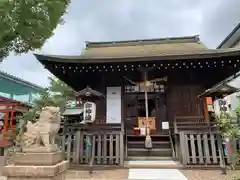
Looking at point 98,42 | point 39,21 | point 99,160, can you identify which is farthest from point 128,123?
point 98,42

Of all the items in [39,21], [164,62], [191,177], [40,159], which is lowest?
[191,177]

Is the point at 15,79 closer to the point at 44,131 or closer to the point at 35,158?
the point at 44,131

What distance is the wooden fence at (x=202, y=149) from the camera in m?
5.57

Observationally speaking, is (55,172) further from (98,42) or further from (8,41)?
(98,42)

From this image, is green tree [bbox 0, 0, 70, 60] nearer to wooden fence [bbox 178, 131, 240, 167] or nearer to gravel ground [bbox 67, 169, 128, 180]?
gravel ground [bbox 67, 169, 128, 180]

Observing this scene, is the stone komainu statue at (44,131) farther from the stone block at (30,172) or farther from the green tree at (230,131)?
the green tree at (230,131)

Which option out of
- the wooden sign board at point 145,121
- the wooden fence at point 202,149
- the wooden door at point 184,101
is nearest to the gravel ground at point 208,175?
the wooden fence at point 202,149

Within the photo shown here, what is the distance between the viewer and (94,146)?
19.8 ft

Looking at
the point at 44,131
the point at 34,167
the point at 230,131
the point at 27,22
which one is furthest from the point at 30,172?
the point at 230,131

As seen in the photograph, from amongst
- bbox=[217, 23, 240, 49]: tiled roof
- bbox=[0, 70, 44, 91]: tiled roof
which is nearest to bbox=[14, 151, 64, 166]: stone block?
bbox=[217, 23, 240, 49]: tiled roof

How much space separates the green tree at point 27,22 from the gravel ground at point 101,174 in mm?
4647

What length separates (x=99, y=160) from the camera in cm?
588

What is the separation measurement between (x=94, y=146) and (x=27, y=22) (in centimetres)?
448

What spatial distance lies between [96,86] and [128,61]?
207 cm
